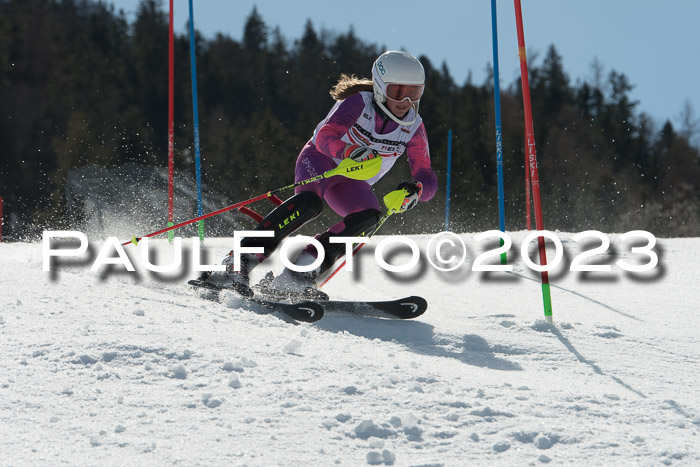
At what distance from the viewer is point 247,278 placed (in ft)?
12.2

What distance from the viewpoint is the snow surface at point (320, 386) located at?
1715mm

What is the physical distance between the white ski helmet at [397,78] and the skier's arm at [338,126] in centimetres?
14

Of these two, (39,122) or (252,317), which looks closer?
(252,317)

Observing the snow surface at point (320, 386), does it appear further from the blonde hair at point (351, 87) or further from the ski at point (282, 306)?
the blonde hair at point (351, 87)

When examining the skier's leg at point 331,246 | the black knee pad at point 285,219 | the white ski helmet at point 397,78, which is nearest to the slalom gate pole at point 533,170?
the white ski helmet at point 397,78

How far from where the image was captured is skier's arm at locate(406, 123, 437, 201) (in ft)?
12.8

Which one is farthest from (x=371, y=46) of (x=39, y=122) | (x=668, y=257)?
(x=668, y=257)

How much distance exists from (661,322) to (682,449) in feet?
7.28

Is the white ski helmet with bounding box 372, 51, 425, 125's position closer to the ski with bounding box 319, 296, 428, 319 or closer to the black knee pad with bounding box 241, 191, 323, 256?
the black knee pad with bounding box 241, 191, 323, 256

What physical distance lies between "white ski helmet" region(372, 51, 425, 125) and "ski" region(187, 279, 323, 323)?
1.15m

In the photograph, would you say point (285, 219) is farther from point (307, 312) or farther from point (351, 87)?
point (351, 87)

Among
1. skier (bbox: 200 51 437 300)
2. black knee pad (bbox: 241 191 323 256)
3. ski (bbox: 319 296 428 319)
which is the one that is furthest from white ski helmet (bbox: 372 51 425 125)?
ski (bbox: 319 296 428 319)

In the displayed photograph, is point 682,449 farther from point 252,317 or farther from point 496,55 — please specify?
point 496,55

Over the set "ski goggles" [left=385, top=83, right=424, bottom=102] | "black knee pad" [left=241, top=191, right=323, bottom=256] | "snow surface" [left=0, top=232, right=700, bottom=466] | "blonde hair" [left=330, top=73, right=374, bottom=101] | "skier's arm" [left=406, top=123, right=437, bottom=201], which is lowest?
"snow surface" [left=0, top=232, right=700, bottom=466]
